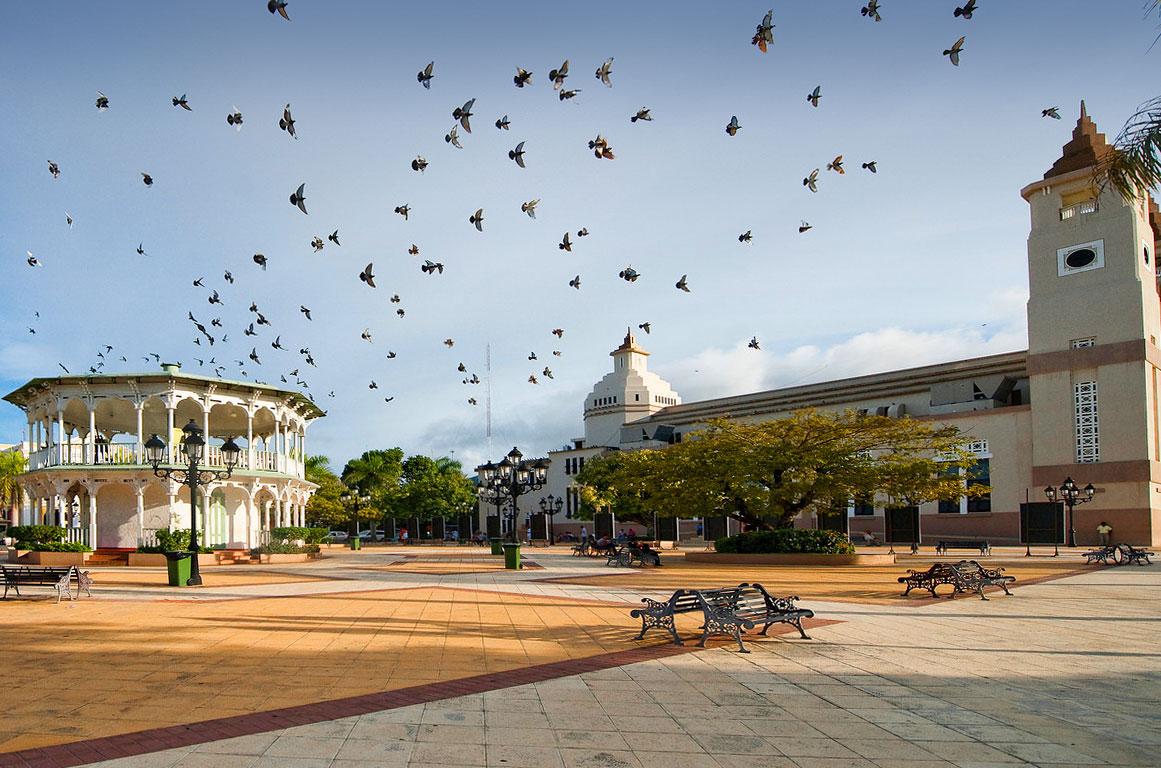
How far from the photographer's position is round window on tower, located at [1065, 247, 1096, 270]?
5028 centimetres

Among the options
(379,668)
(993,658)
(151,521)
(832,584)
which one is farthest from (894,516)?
(379,668)

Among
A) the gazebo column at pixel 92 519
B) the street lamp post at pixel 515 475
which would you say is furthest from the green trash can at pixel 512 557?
the gazebo column at pixel 92 519

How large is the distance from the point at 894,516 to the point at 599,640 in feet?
151

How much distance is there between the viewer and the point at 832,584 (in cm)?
2292

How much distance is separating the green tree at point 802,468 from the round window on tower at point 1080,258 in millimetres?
22362

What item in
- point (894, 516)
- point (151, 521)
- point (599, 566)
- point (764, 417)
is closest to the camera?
point (599, 566)

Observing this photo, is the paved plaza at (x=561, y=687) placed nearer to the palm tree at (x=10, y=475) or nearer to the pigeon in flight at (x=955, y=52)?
the pigeon in flight at (x=955, y=52)

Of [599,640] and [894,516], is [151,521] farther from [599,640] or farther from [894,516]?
[894,516]

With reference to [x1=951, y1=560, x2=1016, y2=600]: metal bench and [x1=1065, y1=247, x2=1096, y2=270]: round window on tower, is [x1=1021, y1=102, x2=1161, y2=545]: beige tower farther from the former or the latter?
[x1=951, y1=560, x2=1016, y2=600]: metal bench

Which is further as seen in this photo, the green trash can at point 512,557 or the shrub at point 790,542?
the shrub at point 790,542

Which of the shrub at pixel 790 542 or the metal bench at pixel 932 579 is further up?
the metal bench at pixel 932 579

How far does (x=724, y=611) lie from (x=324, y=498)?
221ft

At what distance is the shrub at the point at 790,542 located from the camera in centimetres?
3206

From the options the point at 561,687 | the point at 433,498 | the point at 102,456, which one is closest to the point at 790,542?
the point at 561,687
